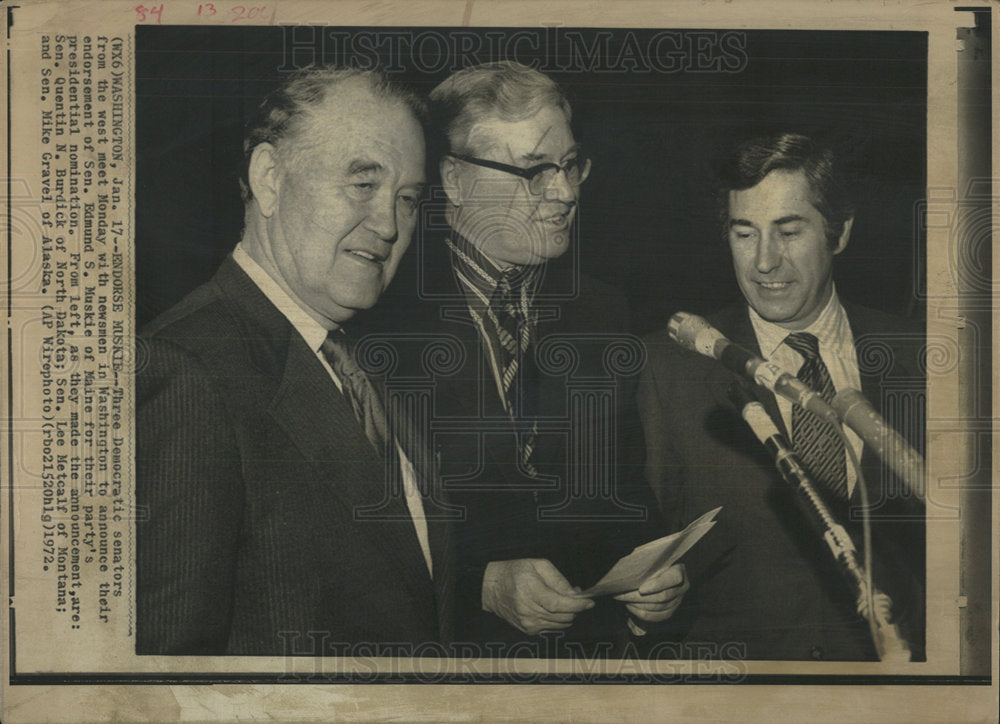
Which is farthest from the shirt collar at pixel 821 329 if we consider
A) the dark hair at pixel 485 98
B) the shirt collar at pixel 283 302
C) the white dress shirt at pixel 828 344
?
the shirt collar at pixel 283 302

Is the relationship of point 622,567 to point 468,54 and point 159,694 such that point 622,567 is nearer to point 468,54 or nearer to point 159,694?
point 159,694

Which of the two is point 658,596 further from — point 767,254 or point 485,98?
point 485,98

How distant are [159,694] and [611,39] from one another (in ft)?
6.72

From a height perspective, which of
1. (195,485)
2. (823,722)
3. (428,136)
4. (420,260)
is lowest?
(823,722)

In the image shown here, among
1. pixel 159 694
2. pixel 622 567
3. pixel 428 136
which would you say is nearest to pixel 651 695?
pixel 622 567

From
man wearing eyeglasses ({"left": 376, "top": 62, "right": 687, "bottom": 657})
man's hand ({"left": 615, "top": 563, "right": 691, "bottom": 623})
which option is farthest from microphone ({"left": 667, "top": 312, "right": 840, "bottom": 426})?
man's hand ({"left": 615, "top": 563, "right": 691, "bottom": 623})

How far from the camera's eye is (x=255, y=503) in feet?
A: 7.60

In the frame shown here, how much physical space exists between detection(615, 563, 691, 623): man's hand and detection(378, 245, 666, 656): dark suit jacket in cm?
4

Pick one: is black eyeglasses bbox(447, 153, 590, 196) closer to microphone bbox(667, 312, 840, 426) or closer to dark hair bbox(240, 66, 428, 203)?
dark hair bbox(240, 66, 428, 203)

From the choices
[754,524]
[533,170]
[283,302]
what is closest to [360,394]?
[283,302]

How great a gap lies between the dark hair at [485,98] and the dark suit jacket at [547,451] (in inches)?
12.2

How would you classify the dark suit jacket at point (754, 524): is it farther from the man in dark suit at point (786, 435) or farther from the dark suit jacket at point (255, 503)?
the dark suit jacket at point (255, 503)

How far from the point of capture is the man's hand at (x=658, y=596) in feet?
7.76

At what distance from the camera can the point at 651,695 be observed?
237 centimetres
